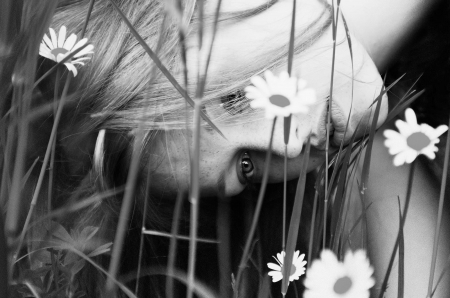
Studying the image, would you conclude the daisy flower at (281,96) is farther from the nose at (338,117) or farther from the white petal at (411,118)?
the nose at (338,117)

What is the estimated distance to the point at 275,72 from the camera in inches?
27.3

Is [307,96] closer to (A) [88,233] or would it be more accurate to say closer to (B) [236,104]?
(A) [88,233]

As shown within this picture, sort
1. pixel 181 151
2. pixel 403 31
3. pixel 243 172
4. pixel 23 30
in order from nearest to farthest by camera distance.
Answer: pixel 23 30
pixel 181 151
pixel 243 172
pixel 403 31

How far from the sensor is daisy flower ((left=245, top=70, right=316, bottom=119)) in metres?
0.26

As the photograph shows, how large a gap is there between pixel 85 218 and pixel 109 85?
7.5 inches

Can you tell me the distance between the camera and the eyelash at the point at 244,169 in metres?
0.73

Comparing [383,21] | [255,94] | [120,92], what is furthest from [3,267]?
[383,21]

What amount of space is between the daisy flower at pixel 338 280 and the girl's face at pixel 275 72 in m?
0.39

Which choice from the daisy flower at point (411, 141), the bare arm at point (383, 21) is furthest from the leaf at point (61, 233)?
the bare arm at point (383, 21)

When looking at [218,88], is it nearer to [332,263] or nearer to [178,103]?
[178,103]

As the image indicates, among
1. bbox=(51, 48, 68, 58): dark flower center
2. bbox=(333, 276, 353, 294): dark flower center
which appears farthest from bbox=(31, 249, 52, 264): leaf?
bbox=(333, 276, 353, 294): dark flower center

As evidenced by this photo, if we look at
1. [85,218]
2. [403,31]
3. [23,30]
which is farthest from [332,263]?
[403,31]

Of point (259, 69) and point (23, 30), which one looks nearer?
point (23, 30)

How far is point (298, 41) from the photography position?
0.71m
